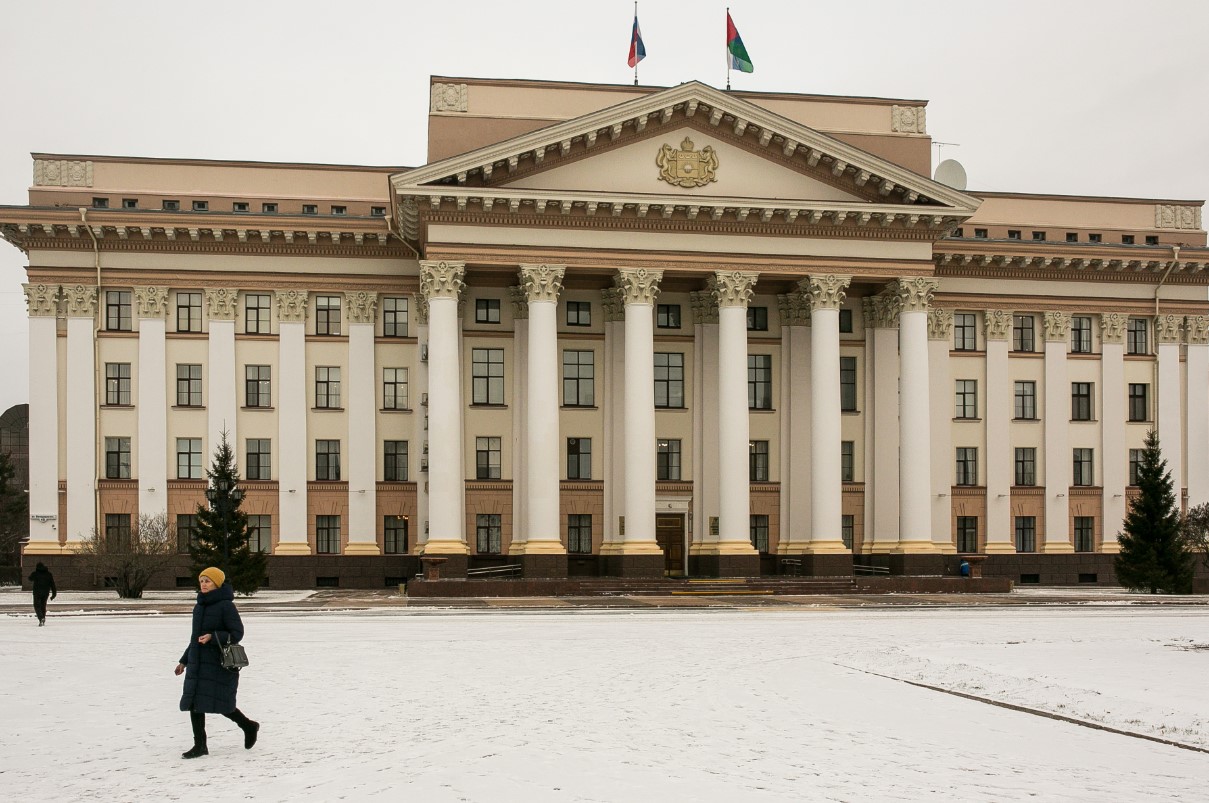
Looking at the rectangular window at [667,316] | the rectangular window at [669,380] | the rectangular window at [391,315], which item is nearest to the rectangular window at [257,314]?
the rectangular window at [391,315]

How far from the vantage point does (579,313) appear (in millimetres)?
51062

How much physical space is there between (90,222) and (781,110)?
26.3m

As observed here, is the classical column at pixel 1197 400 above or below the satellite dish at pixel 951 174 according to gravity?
below

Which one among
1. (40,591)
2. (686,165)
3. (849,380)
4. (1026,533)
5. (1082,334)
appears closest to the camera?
(40,591)

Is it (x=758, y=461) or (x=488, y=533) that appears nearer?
→ (x=488, y=533)

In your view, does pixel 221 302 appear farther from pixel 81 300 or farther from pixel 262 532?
pixel 262 532

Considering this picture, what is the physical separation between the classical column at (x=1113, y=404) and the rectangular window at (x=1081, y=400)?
52cm

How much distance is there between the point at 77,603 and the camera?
39344 millimetres

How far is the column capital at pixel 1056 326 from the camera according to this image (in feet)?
182

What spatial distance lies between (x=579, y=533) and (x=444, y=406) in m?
8.39

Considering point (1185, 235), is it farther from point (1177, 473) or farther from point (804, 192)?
point (804, 192)

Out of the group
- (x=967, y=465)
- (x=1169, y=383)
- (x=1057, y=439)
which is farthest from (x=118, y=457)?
(x=1169, y=383)

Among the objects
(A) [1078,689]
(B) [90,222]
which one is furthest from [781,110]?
(A) [1078,689]

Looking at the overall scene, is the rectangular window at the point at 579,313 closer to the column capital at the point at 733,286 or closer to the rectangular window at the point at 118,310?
the column capital at the point at 733,286
